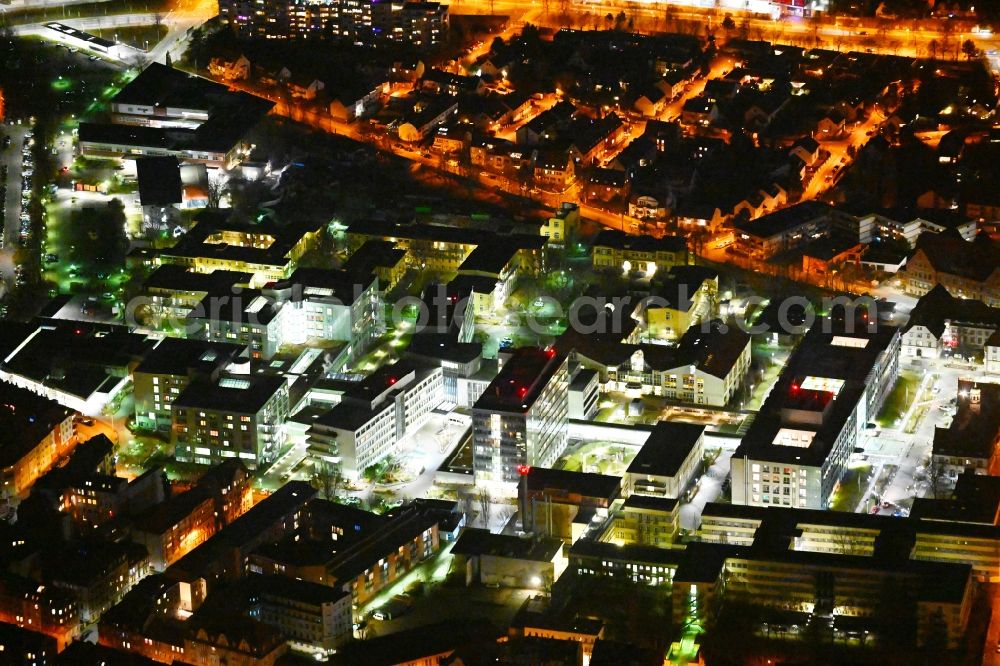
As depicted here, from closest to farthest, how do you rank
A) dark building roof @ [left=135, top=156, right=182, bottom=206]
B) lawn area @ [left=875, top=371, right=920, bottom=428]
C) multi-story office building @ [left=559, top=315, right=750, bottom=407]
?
1. lawn area @ [left=875, top=371, right=920, bottom=428]
2. multi-story office building @ [left=559, top=315, right=750, bottom=407]
3. dark building roof @ [left=135, top=156, right=182, bottom=206]

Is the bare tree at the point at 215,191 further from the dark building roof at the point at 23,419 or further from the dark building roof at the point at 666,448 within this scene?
the dark building roof at the point at 666,448

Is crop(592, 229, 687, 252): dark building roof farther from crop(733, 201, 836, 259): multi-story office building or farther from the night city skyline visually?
crop(733, 201, 836, 259): multi-story office building

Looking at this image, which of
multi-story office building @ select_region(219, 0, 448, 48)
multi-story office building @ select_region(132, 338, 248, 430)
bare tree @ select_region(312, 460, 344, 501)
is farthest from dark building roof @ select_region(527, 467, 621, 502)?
multi-story office building @ select_region(219, 0, 448, 48)

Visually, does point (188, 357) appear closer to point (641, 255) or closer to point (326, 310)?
point (326, 310)

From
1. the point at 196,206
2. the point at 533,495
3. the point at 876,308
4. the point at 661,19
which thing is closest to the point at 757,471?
the point at 533,495

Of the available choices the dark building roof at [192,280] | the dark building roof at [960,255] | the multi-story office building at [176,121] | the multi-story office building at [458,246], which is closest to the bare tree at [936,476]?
the dark building roof at [960,255]

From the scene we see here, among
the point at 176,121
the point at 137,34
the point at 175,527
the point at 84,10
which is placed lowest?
the point at 175,527

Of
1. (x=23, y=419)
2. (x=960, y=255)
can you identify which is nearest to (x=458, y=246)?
(x=960, y=255)
